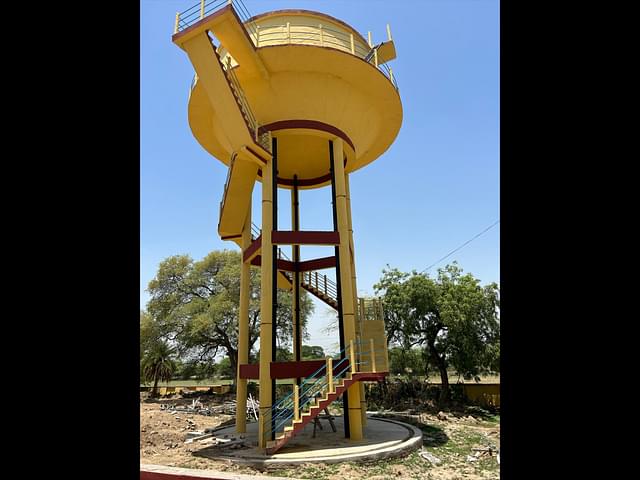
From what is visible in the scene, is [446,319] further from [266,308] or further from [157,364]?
[157,364]

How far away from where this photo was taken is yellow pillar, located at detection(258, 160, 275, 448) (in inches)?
520

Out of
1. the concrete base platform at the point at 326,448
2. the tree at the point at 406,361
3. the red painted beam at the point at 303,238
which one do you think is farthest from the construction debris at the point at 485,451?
the tree at the point at 406,361

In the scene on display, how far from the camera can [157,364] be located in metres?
34.3

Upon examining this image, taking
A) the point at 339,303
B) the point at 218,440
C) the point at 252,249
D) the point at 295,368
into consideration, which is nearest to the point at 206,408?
the point at 218,440

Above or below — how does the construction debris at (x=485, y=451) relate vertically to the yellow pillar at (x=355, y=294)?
below

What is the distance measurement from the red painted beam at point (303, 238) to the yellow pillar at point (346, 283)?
489 millimetres

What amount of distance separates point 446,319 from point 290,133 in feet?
49.5

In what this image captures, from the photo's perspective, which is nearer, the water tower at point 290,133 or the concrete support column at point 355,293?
the water tower at point 290,133

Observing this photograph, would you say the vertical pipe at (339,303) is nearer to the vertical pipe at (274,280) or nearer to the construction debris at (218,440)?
the vertical pipe at (274,280)

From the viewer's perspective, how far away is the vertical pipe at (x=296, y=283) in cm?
1772

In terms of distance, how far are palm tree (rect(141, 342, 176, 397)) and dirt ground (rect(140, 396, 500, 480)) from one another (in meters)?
12.8

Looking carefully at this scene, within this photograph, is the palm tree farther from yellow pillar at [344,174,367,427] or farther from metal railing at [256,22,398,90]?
metal railing at [256,22,398,90]
